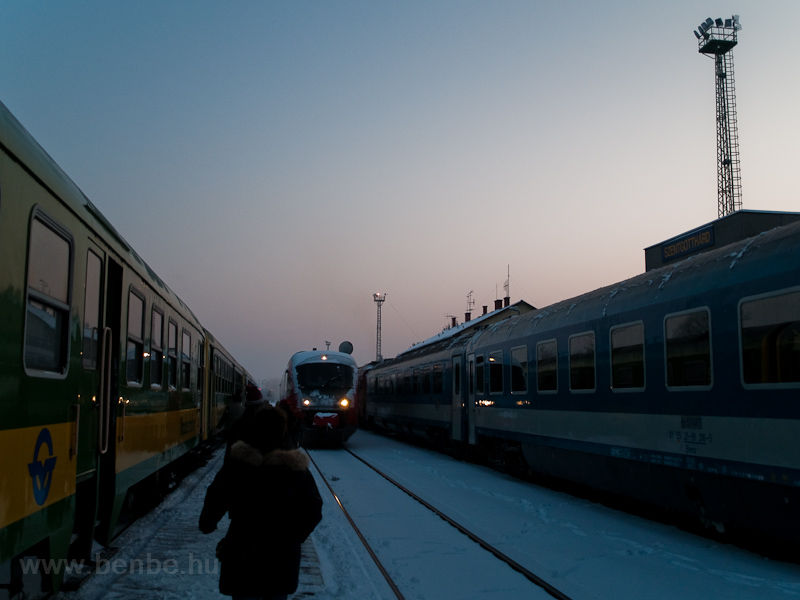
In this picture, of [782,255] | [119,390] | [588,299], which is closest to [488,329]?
[588,299]

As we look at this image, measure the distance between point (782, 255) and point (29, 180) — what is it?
258 inches

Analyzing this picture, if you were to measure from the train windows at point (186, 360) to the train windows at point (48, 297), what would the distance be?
652 cm

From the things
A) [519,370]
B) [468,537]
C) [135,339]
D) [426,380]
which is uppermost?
[135,339]

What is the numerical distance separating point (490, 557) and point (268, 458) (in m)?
4.61

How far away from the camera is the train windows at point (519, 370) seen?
1337 centimetres

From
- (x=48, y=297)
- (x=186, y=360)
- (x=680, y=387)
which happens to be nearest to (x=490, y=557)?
(x=680, y=387)

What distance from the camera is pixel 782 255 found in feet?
22.6

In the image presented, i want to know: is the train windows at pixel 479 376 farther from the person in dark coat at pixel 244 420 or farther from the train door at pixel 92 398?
the train door at pixel 92 398

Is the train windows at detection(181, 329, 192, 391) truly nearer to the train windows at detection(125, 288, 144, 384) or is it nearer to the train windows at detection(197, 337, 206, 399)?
the train windows at detection(197, 337, 206, 399)

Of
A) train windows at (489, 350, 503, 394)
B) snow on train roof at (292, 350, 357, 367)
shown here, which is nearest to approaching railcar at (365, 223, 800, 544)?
train windows at (489, 350, 503, 394)

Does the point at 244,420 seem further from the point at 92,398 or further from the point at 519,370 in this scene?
the point at 519,370

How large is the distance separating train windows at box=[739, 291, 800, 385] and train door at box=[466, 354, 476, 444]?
9.89 meters

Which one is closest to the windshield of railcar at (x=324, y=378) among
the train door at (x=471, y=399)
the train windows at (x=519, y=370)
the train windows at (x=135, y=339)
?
the train door at (x=471, y=399)

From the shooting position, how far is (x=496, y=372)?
15.2 m
